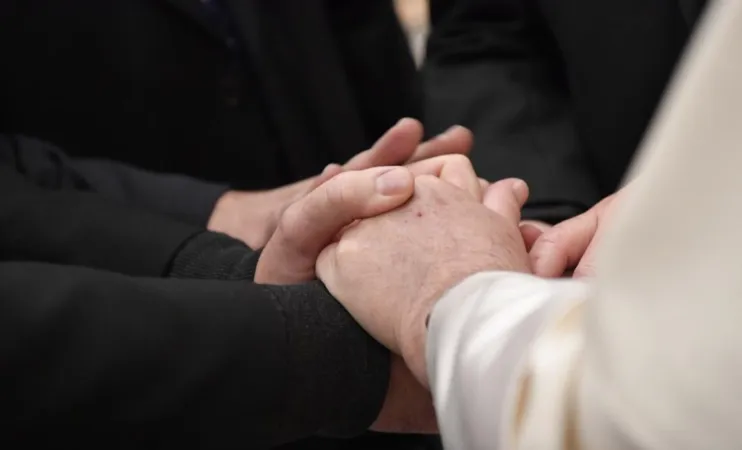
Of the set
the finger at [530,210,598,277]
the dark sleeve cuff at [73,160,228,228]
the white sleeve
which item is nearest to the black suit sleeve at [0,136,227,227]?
the dark sleeve cuff at [73,160,228,228]

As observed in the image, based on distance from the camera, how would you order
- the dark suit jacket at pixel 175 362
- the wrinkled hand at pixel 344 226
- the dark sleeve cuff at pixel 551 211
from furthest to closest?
1. the dark sleeve cuff at pixel 551 211
2. the wrinkled hand at pixel 344 226
3. the dark suit jacket at pixel 175 362

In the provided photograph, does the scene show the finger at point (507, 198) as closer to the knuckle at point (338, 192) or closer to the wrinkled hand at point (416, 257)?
the wrinkled hand at point (416, 257)

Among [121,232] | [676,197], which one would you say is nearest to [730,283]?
[676,197]

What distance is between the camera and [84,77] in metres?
0.99

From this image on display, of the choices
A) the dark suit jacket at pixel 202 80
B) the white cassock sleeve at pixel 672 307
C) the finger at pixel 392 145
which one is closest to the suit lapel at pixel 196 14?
the dark suit jacket at pixel 202 80

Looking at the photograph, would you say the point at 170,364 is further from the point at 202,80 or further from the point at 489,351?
the point at 202,80

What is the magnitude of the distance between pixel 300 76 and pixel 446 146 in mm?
246

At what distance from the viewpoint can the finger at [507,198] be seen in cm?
71

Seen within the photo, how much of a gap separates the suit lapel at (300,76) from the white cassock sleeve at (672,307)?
0.70 meters

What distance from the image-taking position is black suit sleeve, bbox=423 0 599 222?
889 mm

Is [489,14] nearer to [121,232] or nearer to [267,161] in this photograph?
[267,161]

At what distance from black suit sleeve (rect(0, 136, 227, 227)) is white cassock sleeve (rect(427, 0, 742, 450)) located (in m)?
0.61

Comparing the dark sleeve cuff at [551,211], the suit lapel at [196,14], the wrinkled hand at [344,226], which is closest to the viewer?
the wrinkled hand at [344,226]

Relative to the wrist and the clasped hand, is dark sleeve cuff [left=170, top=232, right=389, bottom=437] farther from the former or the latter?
the wrist
